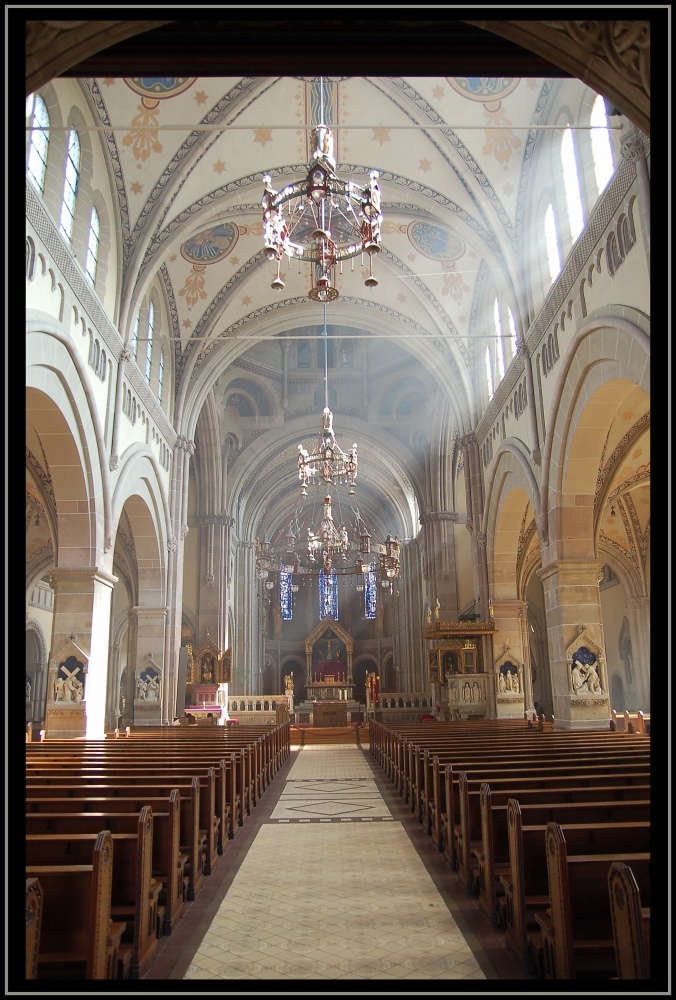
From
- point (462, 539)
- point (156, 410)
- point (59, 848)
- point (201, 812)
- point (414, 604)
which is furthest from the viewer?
point (414, 604)

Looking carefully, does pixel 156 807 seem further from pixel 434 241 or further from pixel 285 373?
pixel 285 373

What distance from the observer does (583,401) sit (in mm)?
12125

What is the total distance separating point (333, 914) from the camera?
541 cm

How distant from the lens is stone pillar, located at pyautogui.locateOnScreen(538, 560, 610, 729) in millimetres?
13078

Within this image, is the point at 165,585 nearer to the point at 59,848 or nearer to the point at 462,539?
the point at 462,539

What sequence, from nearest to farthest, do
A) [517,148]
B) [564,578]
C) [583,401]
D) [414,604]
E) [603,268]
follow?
[603,268], [583,401], [564,578], [517,148], [414,604]

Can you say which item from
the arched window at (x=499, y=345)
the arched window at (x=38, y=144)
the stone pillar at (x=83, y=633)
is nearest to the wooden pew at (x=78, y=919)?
the stone pillar at (x=83, y=633)

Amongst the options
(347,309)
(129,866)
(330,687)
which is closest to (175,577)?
(347,309)

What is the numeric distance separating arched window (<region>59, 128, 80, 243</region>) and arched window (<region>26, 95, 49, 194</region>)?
3.08 feet

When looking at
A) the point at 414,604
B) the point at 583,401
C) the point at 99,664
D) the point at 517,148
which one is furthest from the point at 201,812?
the point at 414,604

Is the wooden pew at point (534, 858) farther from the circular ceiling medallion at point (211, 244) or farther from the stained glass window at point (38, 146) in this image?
the circular ceiling medallion at point (211, 244)

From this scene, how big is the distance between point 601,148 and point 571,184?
4.64 ft

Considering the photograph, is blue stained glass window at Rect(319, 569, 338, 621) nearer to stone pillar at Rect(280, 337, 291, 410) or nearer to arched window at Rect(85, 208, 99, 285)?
stone pillar at Rect(280, 337, 291, 410)

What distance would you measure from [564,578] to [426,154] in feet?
29.7
